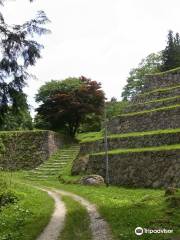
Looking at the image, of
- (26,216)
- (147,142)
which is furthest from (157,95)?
(26,216)

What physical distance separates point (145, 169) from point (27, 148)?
68.4ft

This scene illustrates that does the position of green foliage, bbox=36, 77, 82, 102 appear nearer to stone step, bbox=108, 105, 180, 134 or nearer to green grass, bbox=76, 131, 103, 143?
green grass, bbox=76, 131, 103, 143

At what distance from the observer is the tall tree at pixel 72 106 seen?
53625 mm

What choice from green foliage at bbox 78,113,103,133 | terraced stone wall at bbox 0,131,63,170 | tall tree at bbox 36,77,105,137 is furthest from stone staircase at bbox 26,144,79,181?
green foliage at bbox 78,113,103,133

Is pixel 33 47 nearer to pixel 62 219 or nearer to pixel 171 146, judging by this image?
pixel 62 219

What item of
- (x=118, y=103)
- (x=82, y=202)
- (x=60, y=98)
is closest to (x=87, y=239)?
(x=82, y=202)

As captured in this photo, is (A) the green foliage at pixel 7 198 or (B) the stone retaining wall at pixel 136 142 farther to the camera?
(B) the stone retaining wall at pixel 136 142

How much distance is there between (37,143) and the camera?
49.0 meters

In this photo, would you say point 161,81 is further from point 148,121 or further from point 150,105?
point 148,121

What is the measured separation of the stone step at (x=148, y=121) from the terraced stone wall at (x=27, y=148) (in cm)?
921

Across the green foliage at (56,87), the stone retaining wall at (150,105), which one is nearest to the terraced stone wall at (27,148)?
the green foliage at (56,87)

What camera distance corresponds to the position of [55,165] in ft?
144

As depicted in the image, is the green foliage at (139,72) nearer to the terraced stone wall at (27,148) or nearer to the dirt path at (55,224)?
the terraced stone wall at (27,148)

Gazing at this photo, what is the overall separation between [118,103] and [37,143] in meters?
21.2
